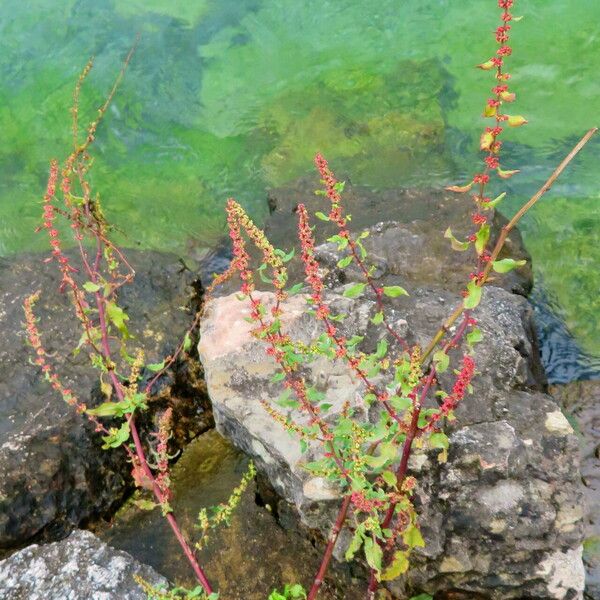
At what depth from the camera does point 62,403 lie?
3713 mm

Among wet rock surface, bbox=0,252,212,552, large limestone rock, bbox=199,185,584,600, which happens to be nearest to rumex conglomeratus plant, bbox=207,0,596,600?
large limestone rock, bbox=199,185,584,600

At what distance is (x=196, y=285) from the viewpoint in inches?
175

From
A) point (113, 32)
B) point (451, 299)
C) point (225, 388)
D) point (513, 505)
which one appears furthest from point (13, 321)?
point (113, 32)

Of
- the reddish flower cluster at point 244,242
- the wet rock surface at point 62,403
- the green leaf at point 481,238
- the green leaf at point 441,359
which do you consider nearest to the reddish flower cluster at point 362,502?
the green leaf at point 441,359

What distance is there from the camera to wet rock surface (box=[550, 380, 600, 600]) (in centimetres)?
345

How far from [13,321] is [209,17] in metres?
3.98

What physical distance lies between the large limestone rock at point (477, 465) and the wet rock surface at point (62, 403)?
520mm

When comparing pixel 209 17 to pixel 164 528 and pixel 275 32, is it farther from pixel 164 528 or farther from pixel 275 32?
pixel 164 528

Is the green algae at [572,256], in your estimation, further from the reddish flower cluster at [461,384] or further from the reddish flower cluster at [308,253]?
the reddish flower cluster at [308,253]

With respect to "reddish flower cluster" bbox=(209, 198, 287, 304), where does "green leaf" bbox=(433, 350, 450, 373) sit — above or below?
below

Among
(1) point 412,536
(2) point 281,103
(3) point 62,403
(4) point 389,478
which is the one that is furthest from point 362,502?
(2) point 281,103

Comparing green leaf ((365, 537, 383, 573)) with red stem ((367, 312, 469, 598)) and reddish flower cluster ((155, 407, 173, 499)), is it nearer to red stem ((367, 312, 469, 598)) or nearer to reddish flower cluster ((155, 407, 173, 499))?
red stem ((367, 312, 469, 598))

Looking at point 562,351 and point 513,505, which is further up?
point 513,505

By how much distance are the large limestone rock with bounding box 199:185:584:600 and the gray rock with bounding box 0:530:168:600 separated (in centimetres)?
69
